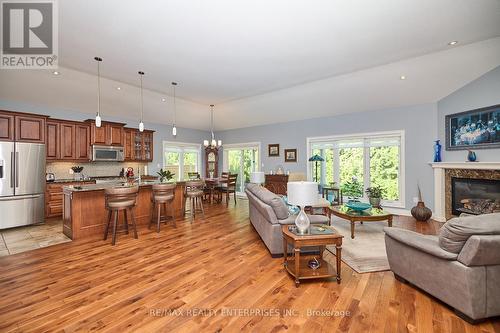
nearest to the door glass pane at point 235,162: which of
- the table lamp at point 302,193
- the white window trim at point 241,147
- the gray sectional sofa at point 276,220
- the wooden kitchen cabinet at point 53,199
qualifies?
the white window trim at point 241,147

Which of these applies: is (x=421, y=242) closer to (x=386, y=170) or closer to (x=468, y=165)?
(x=468, y=165)

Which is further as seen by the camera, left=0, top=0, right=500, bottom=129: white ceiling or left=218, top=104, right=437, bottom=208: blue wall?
left=218, top=104, right=437, bottom=208: blue wall

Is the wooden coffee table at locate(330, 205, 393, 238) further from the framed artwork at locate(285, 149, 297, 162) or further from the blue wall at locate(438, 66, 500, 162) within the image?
the framed artwork at locate(285, 149, 297, 162)

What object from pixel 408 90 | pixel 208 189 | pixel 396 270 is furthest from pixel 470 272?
pixel 208 189

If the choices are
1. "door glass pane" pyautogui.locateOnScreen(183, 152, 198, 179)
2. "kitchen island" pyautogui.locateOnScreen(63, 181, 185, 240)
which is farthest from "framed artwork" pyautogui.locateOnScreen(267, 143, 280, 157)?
"kitchen island" pyautogui.locateOnScreen(63, 181, 185, 240)

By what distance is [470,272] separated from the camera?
1.82 meters

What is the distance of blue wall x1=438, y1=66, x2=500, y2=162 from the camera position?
14.0ft

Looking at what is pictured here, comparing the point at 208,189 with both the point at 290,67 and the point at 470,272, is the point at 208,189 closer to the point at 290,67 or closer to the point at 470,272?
the point at 290,67

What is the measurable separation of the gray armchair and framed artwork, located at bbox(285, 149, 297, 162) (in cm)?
563

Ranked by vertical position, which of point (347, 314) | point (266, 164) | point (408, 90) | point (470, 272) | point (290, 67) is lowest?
point (347, 314)

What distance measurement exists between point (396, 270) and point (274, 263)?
1447 millimetres

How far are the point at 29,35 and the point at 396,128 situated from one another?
7786mm

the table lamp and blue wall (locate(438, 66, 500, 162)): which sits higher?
blue wall (locate(438, 66, 500, 162))

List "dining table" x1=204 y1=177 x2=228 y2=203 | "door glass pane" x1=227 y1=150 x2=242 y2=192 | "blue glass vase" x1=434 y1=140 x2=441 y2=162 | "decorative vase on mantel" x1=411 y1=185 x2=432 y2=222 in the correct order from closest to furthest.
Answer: "decorative vase on mantel" x1=411 y1=185 x2=432 y2=222, "blue glass vase" x1=434 y1=140 x2=441 y2=162, "dining table" x1=204 y1=177 x2=228 y2=203, "door glass pane" x1=227 y1=150 x2=242 y2=192
